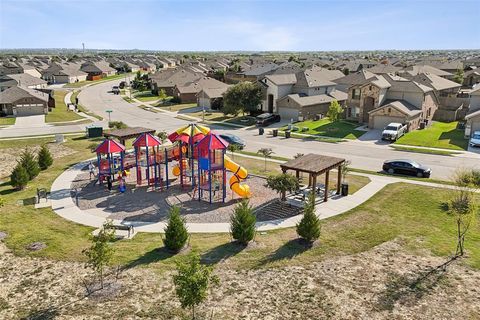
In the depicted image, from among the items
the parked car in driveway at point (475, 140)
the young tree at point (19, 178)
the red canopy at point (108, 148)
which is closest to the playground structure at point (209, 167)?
the red canopy at point (108, 148)

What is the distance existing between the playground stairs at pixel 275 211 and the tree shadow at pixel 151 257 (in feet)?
23.2

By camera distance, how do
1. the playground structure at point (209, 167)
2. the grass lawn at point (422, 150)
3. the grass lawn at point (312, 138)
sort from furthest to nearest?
the grass lawn at point (312, 138)
the grass lawn at point (422, 150)
the playground structure at point (209, 167)

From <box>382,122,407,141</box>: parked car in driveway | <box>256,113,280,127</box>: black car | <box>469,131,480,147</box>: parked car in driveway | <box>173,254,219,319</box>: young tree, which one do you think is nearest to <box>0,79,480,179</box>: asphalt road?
<box>382,122,407,141</box>: parked car in driveway

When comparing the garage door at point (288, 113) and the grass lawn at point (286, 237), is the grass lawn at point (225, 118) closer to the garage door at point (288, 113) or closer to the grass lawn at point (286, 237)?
the garage door at point (288, 113)

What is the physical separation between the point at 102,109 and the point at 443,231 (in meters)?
67.7

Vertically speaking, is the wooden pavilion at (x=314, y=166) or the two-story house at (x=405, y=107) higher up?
the two-story house at (x=405, y=107)

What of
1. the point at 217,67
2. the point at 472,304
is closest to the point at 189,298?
the point at 472,304

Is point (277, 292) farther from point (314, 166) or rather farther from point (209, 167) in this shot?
point (209, 167)

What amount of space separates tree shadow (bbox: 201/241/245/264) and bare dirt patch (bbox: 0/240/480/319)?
0.66m

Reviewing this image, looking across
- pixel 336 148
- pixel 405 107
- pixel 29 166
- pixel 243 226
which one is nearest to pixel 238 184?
pixel 243 226

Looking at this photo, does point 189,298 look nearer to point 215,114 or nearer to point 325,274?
point 325,274

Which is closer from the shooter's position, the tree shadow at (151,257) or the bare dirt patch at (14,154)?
the tree shadow at (151,257)

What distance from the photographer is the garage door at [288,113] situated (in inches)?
2443

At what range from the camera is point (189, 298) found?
1380 cm
